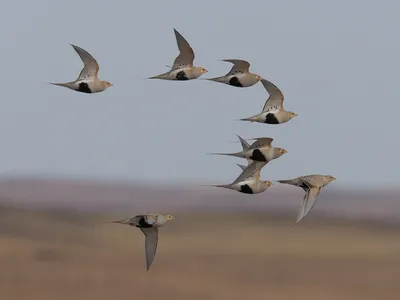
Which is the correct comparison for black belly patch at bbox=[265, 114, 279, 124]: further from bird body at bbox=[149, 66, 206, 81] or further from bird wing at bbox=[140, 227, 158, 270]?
bird wing at bbox=[140, 227, 158, 270]

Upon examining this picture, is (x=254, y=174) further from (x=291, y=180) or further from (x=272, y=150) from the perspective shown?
(x=291, y=180)

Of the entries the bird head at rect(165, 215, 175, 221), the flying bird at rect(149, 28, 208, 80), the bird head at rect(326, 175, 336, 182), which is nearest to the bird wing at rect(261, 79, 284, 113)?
the flying bird at rect(149, 28, 208, 80)

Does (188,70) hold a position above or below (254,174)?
above

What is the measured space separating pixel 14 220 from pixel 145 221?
18826mm

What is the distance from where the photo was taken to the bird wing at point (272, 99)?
11438 millimetres

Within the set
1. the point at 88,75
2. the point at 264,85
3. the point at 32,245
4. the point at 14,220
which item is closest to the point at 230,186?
the point at 264,85

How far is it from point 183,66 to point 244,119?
3.42ft

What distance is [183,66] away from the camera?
1171 centimetres

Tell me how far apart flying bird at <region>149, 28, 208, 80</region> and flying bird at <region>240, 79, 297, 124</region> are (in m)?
0.73

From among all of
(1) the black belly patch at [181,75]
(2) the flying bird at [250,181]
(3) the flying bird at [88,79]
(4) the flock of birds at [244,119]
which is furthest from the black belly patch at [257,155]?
(3) the flying bird at [88,79]

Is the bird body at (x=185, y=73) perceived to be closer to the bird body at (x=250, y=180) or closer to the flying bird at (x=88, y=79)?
the flying bird at (x=88, y=79)

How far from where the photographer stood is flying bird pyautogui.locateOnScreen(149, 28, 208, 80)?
1161 centimetres

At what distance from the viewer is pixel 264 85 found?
11.5 meters

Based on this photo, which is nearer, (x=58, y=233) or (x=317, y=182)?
(x=317, y=182)
